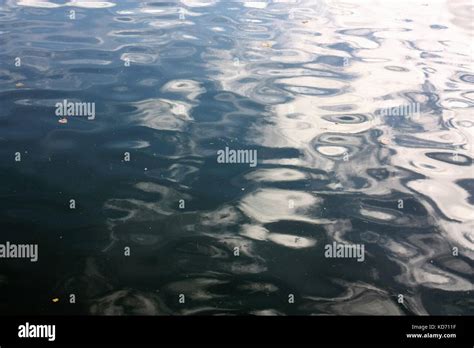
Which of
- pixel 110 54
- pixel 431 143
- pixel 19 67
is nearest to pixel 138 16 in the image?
pixel 110 54

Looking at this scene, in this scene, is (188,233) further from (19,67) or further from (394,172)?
(19,67)

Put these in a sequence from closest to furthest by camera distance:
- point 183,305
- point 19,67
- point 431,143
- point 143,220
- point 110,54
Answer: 1. point 183,305
2. point 143,220
3. point 431,143
4. point 19,67
5. point 110,54

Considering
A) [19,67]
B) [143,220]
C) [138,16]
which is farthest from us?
[138,16]

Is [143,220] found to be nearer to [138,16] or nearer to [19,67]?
[19,67]

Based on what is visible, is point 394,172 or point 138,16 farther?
point 138,16

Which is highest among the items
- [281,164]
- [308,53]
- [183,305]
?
[308,53]

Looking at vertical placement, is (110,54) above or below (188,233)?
above
